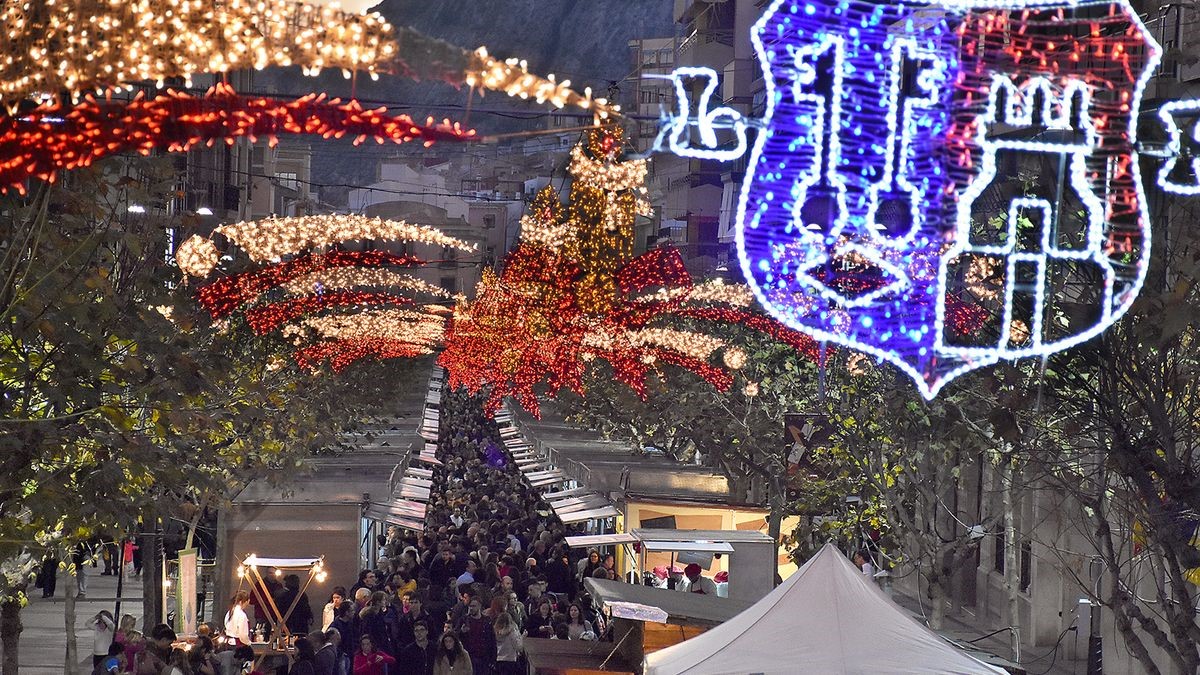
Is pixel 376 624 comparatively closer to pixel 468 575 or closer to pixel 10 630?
pixel 10 630

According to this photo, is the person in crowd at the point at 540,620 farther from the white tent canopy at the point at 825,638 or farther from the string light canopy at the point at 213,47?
the string light canopy at the point at 213,47

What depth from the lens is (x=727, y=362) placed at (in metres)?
31.0

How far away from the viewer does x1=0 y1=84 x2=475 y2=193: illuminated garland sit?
5.42 m

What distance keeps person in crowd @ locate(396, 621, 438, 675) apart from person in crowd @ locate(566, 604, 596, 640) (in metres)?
1.81

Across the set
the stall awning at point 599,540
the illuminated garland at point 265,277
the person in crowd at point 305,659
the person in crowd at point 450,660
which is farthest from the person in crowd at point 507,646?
the illuminated garland at point 265,277

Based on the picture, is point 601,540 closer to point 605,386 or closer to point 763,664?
point 763,664

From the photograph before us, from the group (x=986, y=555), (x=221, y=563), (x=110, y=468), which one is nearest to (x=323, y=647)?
(x=221, y=563)

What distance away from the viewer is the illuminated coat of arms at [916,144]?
6.98 m

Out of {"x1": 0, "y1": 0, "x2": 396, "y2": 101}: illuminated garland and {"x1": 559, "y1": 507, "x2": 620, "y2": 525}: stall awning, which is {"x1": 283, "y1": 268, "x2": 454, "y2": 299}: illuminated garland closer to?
{"x1": 559, "y1": 507, "x2": 620, "y2": 525}: stall awning

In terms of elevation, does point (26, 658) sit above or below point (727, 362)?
below

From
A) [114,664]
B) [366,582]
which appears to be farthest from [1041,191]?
[366,582]

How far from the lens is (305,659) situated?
60.0ft

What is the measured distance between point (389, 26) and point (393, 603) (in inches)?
703

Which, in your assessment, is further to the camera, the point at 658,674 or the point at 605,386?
the point at 605,386
